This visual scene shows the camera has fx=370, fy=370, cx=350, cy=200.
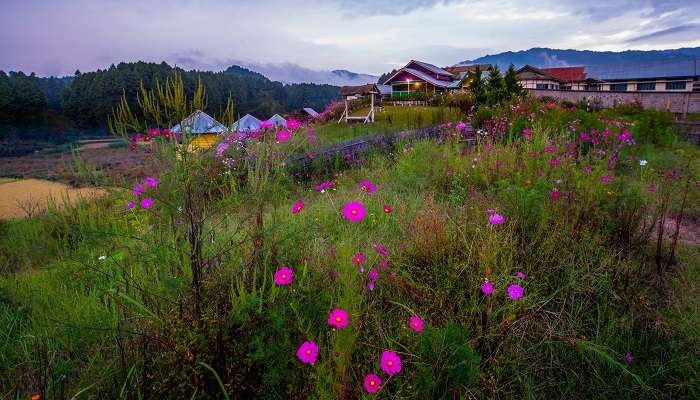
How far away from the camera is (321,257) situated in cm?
253

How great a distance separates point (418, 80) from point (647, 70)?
856 inches

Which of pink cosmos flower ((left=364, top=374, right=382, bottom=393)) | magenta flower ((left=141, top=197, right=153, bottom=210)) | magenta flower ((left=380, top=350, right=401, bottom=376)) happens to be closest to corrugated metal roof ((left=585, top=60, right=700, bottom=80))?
magenta flower ((left=380, top=350, right=401, bottom=376))

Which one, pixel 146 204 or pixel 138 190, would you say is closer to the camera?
pixel 138 190

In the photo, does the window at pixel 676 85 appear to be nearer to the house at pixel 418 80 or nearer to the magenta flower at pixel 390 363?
the house at pixel 418 80

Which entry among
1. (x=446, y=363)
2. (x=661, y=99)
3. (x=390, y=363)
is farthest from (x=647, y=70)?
(x=390, y=363)

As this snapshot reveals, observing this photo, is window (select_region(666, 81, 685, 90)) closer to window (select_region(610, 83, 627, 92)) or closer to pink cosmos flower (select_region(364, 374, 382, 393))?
window (select_region(610, 83, 627, 92))

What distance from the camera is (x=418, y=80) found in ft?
122

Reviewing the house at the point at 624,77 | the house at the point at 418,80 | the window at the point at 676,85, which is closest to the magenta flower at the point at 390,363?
the house at the point at 418,80

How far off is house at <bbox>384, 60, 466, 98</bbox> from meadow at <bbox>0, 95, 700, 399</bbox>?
33.1 metres

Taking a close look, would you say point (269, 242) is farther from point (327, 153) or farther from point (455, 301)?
point (327, 153)

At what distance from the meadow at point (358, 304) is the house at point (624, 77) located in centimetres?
3789

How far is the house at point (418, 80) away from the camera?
120 feet

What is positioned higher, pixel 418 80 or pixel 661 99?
pixel 418 80

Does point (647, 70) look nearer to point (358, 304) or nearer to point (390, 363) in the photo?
point (358, 304)
